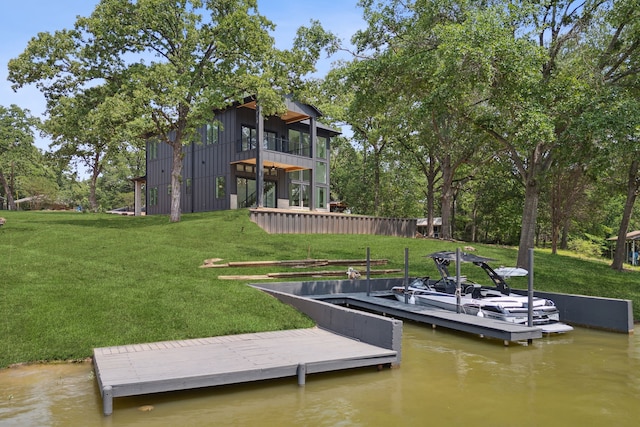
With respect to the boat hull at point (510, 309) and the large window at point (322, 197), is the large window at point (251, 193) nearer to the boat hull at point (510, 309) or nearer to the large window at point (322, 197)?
the large window at point (322, 197)

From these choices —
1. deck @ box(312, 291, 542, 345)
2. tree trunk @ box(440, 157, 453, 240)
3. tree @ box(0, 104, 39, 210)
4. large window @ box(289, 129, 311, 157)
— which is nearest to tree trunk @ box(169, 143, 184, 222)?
large window @ box(289, 129, 311, 157)

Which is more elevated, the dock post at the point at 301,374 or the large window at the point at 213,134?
the large window at the point at 213,134

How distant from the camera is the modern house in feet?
102

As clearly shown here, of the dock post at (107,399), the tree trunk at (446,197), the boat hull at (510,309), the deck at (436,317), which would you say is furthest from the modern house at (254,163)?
the dock post at (107,399)

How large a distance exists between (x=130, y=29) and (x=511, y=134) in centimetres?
2039

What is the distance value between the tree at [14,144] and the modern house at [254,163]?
2193 cm

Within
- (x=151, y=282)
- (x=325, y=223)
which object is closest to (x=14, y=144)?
(x=325, y=223)

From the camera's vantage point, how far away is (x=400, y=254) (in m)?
23.9

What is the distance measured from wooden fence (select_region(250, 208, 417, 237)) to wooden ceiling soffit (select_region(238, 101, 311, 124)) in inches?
290

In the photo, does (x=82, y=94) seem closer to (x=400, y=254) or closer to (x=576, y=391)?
(x=400, y=254)

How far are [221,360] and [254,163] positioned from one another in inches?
983

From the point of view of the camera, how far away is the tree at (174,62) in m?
25.9

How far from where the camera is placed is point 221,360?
8.30 metres

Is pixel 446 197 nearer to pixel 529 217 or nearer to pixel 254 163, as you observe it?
pixel 254 163
